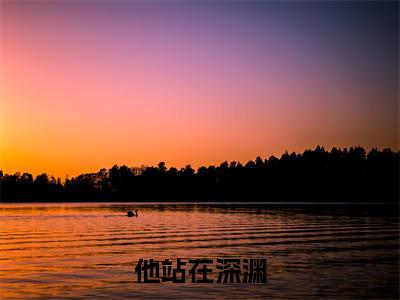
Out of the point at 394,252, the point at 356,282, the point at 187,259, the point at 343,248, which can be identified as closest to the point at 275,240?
the point at 343,248

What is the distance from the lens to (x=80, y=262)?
3975 centimetres

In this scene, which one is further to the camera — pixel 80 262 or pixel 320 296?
pixel 80 262

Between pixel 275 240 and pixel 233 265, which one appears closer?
pixel 233 265

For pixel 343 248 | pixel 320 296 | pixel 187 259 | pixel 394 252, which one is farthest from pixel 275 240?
pixel 320 296

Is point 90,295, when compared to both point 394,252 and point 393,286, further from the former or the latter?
point 394,252

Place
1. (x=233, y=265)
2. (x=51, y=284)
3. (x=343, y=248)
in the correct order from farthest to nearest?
1. (x=343, y=248)
2. (x=233, y=265)
3. (x=51, y=284)

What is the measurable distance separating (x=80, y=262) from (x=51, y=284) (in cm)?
863

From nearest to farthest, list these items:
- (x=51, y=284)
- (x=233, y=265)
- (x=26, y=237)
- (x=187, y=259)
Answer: (x=51, y=284) < (x=233, y=265) < (x=187, y=259) < (x=26, y=237)

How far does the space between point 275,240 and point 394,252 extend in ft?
42.6

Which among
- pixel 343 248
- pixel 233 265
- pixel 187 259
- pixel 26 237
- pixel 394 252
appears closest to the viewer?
pixel 233 265

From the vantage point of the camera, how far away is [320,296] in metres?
28.3

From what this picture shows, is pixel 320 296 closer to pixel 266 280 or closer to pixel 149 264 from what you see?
pixel 266 280

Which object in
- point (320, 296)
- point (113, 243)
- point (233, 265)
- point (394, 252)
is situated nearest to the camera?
point (320, 296)

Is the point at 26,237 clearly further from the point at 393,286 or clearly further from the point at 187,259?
the point at 393,286
